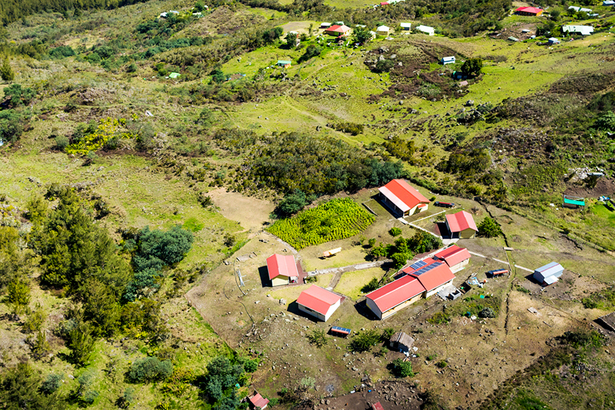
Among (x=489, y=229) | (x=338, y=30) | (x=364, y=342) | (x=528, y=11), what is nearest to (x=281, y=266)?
(x=364, y=342)

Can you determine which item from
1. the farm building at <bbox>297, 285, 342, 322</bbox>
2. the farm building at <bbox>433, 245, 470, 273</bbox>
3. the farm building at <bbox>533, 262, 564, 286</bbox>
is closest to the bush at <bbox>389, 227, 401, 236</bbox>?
the farm building at <bbox>433, 245, 470, 273</bbox>

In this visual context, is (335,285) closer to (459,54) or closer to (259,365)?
(259,365)

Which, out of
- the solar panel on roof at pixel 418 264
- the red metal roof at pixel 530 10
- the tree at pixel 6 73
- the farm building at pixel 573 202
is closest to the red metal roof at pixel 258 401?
the solar panel on roof at pixel 418 264

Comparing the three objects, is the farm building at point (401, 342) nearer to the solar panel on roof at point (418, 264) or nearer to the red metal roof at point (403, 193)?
the solar panel on roof at point (418, 264)

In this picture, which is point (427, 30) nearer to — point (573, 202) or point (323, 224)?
point (573, 202)

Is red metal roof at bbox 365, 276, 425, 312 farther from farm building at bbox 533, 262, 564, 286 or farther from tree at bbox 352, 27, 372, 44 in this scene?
tree at bbox 352, 27, 372, 44

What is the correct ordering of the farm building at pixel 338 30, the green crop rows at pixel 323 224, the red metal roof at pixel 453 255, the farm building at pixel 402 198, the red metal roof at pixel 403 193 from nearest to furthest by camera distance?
the red metal roof at pixel 453 255 → the green crop rows at pixel 323 224 → the farm building at pixel 402 198 → the red metal roof at pixel 403 193 → the farm building at pixel 338 30

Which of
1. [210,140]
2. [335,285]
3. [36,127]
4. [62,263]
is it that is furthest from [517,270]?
[36,127]

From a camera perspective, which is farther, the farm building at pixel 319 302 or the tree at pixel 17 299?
the farm building at pixel 319 302
